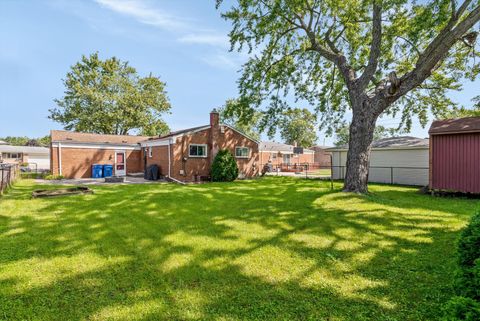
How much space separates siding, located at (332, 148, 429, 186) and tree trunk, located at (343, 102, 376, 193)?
26.5ft

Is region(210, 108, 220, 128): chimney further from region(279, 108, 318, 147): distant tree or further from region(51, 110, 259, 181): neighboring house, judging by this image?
region(279, 108, 318, 147): distant tree

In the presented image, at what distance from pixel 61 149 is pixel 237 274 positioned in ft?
64.9

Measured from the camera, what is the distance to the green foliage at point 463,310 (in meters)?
1.80

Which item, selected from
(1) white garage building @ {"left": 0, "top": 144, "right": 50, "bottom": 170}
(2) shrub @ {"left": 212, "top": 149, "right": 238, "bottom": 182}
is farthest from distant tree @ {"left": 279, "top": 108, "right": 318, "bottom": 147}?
(1) white garage building @ {"left": 0, "top": 144, "right": 50, "bottom": 170}

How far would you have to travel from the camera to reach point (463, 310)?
1.90 m

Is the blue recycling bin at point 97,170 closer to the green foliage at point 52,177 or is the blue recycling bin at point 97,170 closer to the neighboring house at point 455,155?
the green foliage at point 52,177

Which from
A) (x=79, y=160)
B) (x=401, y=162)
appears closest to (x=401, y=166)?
(x=401, y=162)

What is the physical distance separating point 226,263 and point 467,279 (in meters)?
3.06

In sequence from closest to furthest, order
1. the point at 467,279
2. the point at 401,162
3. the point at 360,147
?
the point at 467,279 → the point at 360,147 → the point at 401,162

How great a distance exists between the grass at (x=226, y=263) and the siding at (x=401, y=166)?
31.3 feet

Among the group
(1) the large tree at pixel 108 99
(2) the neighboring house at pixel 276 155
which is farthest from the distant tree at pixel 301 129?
(1) the large tree at pixel 108 99

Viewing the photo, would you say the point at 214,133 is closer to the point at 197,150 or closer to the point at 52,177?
the point at 197,150

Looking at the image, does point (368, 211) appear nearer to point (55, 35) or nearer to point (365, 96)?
point (365, 96)

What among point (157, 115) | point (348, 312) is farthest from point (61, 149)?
point (348, 312)
